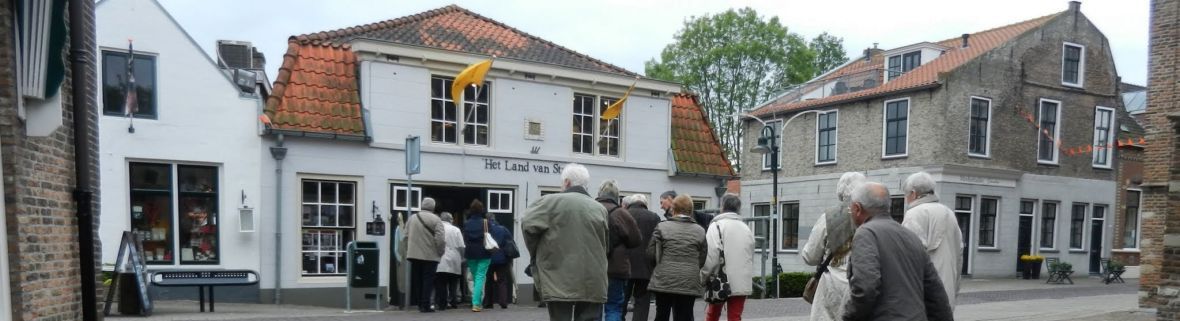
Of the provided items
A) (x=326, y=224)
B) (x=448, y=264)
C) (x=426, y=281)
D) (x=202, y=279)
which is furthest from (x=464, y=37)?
(x=202, y=279)

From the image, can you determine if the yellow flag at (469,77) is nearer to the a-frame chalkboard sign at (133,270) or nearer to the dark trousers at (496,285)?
the dark trousers at (496,285)

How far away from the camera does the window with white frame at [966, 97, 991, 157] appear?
91.2ft

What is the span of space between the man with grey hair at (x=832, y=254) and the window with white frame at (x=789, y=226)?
25907mm

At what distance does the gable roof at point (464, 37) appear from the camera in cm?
1638

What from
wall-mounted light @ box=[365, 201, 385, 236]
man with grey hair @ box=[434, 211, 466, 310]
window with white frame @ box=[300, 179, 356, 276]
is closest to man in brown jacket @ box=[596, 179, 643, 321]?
man with grey hair @ box=[434, 211, 466, 310]

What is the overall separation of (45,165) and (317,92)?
838cm

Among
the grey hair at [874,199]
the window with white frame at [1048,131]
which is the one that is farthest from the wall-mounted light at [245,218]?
the window with white frame at [1048,131]

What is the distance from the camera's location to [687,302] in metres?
8.04

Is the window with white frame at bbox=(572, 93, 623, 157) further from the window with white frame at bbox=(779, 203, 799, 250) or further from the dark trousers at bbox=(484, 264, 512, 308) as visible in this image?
the window with white frame at bbox=(779, 203, 799, 250)

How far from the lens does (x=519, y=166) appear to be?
55.4 ft

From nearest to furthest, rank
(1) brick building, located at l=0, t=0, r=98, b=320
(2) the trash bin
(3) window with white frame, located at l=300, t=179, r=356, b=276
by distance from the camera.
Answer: (1) brick building, located at l=0, t=0, r=98, b=320
(2) the trash bin
(3) window with white frame, located at l=300, t=179, r=356, b=276

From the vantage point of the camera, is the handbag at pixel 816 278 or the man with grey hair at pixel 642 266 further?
the man with grey hair at pixel 642 266

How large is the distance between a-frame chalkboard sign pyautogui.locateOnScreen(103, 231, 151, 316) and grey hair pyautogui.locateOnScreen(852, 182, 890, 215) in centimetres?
905

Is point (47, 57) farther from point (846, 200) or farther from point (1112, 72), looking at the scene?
point (1112, 72)
